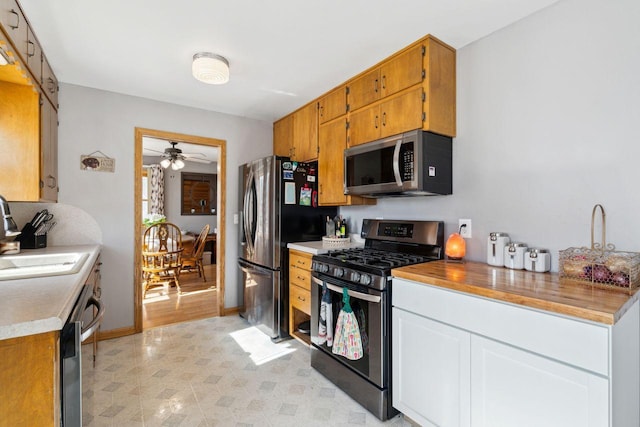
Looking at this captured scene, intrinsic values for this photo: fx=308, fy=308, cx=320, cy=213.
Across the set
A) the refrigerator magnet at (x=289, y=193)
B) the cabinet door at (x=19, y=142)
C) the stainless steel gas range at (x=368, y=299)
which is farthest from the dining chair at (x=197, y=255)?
the stainless steel gas range at (x=368, y=299)

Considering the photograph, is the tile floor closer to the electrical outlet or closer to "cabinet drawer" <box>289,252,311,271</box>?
"cabinet drawer" <box>289,252,311,271</box>

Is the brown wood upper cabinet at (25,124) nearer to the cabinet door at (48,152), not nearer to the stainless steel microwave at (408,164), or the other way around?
the cabinet door at (48,152)

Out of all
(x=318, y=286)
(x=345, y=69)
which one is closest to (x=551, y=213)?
(x=318, y=286)

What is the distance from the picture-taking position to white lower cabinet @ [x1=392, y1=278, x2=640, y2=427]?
1062mm

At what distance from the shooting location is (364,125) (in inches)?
97.1

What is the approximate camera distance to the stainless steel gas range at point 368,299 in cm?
179

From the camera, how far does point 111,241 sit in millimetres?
2943

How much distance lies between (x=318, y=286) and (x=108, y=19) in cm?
218

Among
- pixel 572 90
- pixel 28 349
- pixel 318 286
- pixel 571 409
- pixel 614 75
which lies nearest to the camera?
pixel 28 349

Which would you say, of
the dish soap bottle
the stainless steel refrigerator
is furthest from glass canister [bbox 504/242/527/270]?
the stainless steel refrigerator

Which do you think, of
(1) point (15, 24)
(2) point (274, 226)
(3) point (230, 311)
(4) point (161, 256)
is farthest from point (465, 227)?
(4) point (161, 256)

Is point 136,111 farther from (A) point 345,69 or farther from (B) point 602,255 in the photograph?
(B) point 602,255

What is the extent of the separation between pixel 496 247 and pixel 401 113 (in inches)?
42.2

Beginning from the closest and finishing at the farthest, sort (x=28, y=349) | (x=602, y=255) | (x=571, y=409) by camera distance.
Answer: (x=28, y=349) → (x=571, y=409) → (x=602, y=255)
